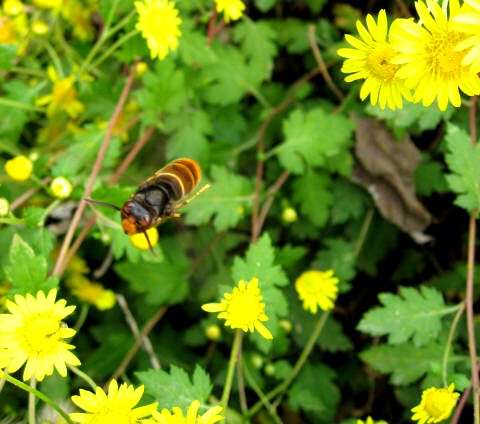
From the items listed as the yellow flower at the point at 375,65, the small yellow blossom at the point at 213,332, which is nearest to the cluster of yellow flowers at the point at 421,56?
the yellow flower at the point at 375,65

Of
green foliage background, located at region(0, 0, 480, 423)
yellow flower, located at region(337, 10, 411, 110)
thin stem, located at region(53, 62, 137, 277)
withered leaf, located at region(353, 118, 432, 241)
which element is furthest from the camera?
withered leaf, located at region(353, 118, 432, 241)

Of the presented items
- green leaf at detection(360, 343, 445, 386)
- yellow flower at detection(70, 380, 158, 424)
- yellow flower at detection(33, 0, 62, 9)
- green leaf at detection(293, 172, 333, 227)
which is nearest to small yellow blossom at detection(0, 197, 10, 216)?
yellow flower at detection(70, 380, 158, 424)

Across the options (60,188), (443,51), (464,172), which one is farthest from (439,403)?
(60,188)

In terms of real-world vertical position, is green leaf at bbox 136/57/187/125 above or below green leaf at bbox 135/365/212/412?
above

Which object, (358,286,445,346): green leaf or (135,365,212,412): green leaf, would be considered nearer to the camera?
(135,365,212,412): green leaf

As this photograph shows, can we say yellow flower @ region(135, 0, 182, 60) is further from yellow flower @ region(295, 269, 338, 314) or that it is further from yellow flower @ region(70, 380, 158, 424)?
yellow flower @ region(70, 380, 158, 424)

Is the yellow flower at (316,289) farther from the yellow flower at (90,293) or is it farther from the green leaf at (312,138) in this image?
the yellow flower at (90,293)
